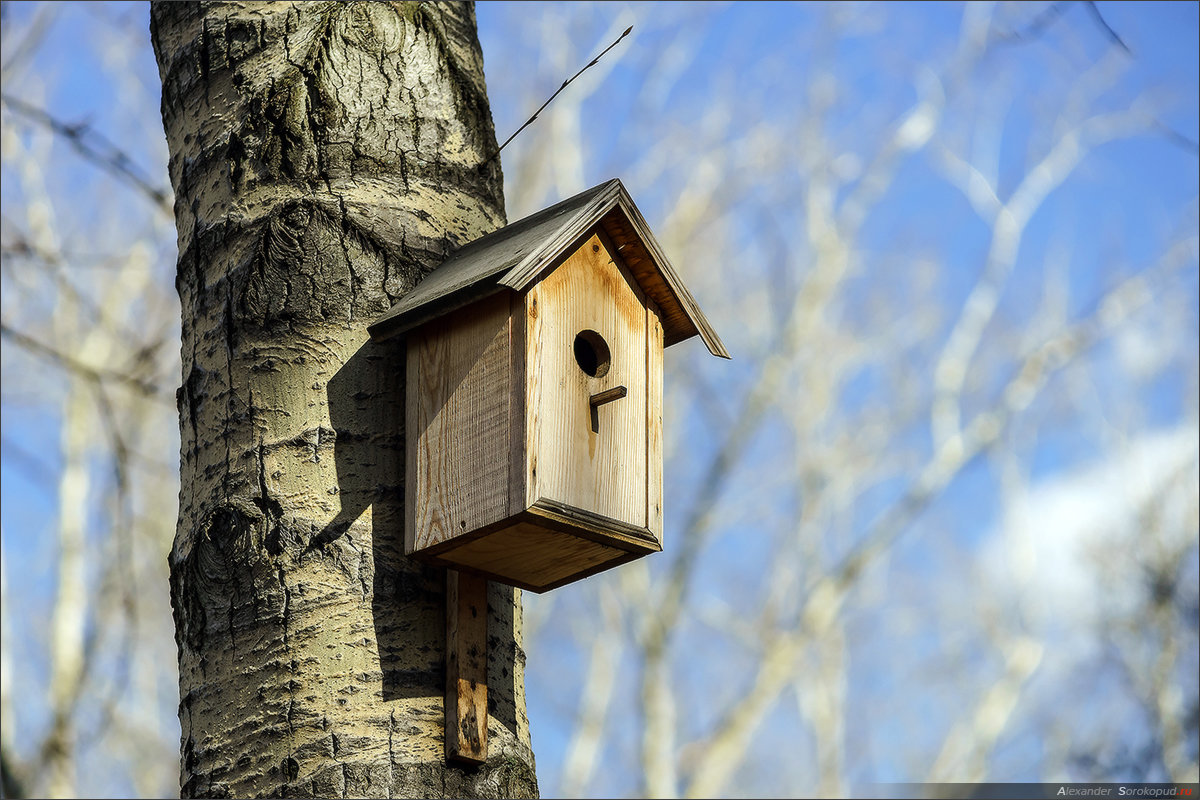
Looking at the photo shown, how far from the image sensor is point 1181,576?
10.8 meters

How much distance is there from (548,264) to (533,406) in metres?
0.22

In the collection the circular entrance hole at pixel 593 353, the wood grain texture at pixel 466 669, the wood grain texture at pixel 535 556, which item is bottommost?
the wood grain texture at pixel 466 669

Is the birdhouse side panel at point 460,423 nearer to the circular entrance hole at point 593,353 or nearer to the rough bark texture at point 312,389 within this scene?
the rough bark texture at point 312,389

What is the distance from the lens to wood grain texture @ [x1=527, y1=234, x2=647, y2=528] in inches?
84.0

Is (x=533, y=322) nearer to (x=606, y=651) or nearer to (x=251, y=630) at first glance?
(x=251, y=630)

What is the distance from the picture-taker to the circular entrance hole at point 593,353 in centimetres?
233

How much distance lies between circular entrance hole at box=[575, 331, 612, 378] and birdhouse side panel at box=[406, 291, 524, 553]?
0.65 feet

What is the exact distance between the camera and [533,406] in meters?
2.12

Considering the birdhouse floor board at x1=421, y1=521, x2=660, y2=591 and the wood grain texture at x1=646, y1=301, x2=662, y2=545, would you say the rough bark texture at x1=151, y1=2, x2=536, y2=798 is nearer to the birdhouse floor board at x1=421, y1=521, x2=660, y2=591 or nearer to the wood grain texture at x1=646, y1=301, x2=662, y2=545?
the birdhouse floor board at x1=421, y1=521, x2=660, y2=591

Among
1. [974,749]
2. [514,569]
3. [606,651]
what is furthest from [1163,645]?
[514,569]

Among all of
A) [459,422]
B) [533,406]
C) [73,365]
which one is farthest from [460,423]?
[73,365]

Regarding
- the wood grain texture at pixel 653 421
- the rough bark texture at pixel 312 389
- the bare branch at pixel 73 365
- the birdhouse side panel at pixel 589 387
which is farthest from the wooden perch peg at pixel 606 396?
the bare branch at pixel 73 365

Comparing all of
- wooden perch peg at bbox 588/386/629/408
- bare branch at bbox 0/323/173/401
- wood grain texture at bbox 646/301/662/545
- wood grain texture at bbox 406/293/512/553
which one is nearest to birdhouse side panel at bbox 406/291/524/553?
wood grain texture at bbox 406/293/512/553

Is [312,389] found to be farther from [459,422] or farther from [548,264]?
[548,264]
